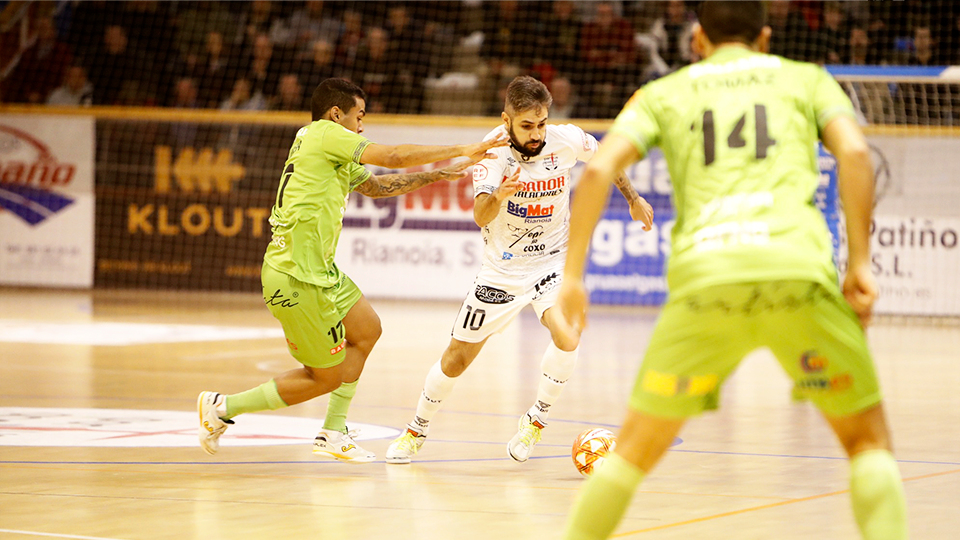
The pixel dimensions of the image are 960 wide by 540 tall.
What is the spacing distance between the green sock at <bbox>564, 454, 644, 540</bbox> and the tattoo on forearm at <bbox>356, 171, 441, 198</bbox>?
3.29 m

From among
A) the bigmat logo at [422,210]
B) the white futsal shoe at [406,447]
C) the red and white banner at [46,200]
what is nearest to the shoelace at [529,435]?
the white futsal shoe at [406,447]

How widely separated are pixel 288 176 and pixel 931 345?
365 inches

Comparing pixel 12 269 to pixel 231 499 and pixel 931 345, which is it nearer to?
pixel 931 345

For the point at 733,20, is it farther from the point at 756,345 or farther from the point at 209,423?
the point at 209,423

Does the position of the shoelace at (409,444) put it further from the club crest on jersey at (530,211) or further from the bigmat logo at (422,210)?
the bigmat logo at (422,210)

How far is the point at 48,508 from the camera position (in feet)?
16.6

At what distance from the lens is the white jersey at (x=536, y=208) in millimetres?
6676

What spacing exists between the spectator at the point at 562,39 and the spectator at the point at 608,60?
150mm

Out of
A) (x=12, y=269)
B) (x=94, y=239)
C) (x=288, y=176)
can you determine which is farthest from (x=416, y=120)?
(x=288, y=176)

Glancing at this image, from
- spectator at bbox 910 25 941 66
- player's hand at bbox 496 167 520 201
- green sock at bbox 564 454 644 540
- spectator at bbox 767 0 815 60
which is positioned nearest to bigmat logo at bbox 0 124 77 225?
spectator at bbox 767 0 815 60

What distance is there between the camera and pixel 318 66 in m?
20.3

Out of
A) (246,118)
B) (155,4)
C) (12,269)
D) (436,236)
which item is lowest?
(12,269)

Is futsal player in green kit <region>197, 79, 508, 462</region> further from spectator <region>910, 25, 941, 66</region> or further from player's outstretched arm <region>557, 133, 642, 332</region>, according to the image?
spectator <region>910, 25, 941, 66</region>

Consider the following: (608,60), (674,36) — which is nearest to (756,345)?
(674,36)
